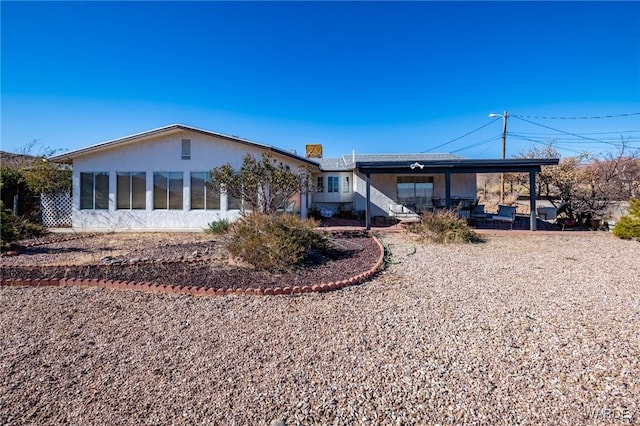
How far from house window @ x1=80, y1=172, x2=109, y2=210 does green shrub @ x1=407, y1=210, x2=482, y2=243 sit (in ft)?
42.3

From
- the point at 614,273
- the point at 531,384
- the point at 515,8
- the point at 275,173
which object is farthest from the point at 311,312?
the point at 515,8

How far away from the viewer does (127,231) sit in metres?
13.1

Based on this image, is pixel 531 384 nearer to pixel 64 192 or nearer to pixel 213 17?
pixel 213 17

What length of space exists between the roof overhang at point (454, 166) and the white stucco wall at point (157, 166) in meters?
4.96

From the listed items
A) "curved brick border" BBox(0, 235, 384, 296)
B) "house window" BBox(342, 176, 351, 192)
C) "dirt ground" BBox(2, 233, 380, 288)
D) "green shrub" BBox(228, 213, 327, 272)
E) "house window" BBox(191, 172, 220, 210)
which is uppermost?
"house window" BBox(342, 176, 351, 192)

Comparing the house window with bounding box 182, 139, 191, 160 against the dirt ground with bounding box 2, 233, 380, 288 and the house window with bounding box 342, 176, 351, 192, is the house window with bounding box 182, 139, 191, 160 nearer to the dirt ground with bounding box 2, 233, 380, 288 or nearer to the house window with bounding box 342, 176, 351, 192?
the dirt ground with bounding box 2, 233, 380, 288

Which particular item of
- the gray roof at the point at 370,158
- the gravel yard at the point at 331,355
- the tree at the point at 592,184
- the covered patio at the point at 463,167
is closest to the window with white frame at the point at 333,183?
the gray roof at the point at 370,158

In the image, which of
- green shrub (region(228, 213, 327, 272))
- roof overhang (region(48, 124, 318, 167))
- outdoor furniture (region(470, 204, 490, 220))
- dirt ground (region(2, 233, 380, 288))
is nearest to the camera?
dirt ground (region(2, 233, 380, 288))

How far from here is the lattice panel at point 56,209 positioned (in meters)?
14.0

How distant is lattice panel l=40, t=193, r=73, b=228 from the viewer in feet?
46.0

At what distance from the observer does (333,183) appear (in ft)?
60.3

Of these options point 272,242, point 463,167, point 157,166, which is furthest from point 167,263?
point 463,167

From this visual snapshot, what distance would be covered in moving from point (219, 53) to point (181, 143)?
4.20m

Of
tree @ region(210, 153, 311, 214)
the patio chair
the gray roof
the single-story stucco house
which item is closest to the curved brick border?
tree @ region(210, 153, 311, 214)
